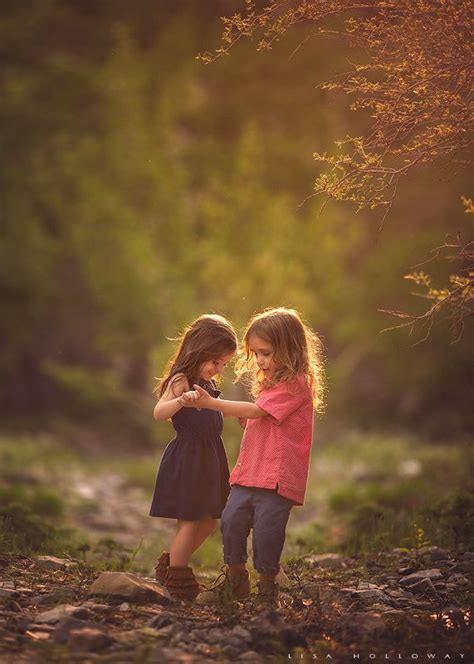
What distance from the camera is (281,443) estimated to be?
5895 mm

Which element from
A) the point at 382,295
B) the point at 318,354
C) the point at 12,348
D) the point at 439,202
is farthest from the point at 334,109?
the point at 318,354

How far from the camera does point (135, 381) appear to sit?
82.3 feet

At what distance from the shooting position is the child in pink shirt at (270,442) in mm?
5766

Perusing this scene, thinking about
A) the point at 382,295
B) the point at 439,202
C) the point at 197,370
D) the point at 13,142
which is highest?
the point at 439,202

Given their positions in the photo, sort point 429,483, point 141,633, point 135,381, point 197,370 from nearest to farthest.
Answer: point 141,633
point 197,370
point 429,483
point 135,381

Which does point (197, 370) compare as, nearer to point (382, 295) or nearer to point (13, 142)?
point (382, 295)

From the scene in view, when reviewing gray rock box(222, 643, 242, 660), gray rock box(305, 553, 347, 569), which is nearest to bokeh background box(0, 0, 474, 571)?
gray rock box(305, 553, 347, 569)

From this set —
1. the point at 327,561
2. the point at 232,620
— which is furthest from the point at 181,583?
the point at 327,561

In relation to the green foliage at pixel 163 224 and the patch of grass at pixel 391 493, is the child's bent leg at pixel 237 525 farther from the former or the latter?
the green foliage at pixel 163 224

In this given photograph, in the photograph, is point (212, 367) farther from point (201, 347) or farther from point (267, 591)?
point (267, 591)

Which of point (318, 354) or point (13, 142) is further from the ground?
point (13, 142)

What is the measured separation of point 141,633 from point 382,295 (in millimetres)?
17758

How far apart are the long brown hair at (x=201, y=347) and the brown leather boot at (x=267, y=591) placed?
1350 mm

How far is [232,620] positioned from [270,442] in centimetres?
Answer: 113
